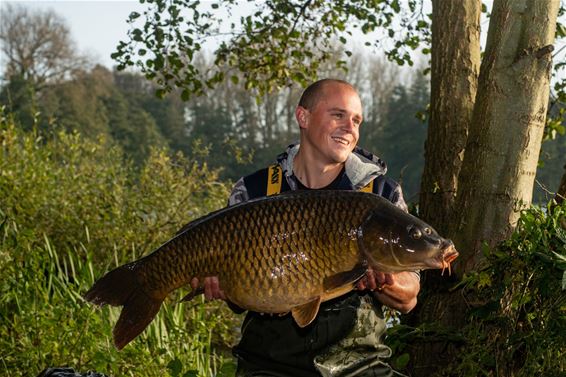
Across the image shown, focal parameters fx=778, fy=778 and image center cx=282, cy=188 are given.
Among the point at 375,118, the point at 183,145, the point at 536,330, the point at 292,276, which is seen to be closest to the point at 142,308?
the point at 292,276

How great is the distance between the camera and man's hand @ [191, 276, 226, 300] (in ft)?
8.77

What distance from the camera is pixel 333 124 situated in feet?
10.2

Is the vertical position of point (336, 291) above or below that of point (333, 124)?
below

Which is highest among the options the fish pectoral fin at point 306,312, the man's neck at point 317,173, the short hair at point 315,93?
the short hair at point 315,93

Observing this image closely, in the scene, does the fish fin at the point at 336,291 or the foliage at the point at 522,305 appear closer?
the fish fin at the point at 336,291

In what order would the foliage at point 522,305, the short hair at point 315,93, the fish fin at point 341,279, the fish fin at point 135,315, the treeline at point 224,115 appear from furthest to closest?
the treeline at point 224,115 → the foliage at point 522,305 → the short hair at point 315,93 → the fish fin at point 135,315 → the fish fin at point 341,279

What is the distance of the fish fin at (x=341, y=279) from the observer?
8.23 ft

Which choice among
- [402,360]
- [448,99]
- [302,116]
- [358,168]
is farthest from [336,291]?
[448,99]

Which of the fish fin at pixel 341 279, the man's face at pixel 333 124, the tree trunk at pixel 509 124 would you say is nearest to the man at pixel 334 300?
the man's face at pixel 333 124

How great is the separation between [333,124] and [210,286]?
0.86 metres

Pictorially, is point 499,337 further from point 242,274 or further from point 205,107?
point 205,107

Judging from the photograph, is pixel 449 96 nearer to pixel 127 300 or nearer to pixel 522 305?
pixel 522 305

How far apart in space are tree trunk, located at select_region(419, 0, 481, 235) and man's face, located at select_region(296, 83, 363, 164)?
1.77 m

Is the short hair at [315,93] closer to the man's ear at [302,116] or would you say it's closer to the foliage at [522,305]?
the man's ear at [302,116]
